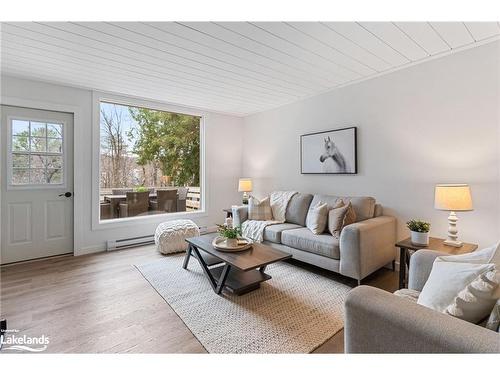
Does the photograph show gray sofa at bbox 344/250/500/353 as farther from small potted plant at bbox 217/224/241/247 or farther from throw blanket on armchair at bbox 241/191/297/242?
throw blanket on armchair at bbox 241/191/297/242

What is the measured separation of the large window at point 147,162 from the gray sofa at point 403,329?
3.86 meters

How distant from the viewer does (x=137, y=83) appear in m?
3.26

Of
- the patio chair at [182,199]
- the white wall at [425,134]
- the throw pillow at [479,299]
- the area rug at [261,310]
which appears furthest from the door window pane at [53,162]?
the throw pillow at [479,299]

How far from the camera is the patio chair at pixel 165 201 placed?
431cm

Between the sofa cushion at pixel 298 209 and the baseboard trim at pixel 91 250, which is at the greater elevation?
the sofa cushion at pixel 298 209

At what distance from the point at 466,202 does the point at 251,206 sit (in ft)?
8.11

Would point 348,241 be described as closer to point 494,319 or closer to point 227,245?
point 227,245

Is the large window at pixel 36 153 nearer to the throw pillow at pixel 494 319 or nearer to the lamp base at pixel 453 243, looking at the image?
the throw pillow at pixel 494 319

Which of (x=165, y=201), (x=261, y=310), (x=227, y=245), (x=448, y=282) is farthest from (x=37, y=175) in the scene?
(x=448, y=282)

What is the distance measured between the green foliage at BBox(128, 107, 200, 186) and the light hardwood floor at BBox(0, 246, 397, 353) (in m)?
1.85

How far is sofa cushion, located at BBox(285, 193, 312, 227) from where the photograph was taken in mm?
3440

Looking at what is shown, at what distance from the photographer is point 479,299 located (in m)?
1.00

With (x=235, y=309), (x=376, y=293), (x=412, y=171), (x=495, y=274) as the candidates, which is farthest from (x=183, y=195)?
(x=495, y=274)
